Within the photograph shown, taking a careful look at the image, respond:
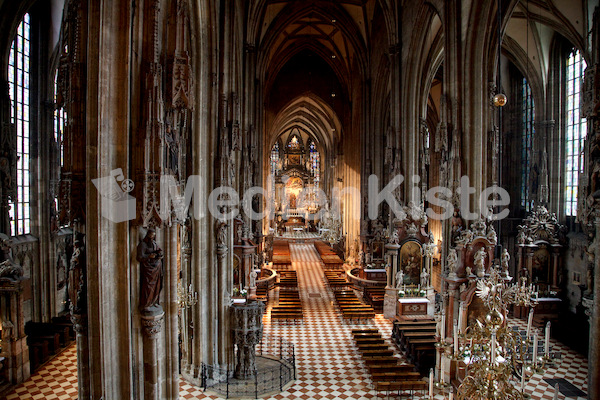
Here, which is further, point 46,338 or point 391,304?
point 391,304

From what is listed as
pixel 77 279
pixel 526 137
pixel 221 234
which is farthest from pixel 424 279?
pixel 77 279

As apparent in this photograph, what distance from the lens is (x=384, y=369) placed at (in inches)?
514

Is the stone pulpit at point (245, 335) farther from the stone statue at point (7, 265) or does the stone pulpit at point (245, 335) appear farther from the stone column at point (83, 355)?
the stone statue at point (7, 265)

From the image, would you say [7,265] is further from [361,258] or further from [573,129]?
[573,129]

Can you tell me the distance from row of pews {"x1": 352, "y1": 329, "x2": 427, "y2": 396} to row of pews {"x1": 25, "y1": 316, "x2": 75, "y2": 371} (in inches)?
438

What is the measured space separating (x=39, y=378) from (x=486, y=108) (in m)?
17.5

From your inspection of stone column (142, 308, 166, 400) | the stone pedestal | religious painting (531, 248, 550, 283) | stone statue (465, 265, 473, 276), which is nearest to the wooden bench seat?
stone statue (465, 265, 473, 276)

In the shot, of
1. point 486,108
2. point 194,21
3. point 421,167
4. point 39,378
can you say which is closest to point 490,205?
point 486,108

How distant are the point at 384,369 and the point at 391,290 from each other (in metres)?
8.38

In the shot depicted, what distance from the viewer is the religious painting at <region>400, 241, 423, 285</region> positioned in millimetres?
21672

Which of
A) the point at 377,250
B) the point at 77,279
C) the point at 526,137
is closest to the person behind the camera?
the point at 77,279

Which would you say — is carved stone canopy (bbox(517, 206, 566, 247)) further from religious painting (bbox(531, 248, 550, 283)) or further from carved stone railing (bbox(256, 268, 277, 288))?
carved stone railing (bbox(256, 268, 277, 288))

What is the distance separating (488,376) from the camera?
17.6ft

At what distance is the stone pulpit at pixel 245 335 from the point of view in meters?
12.5
